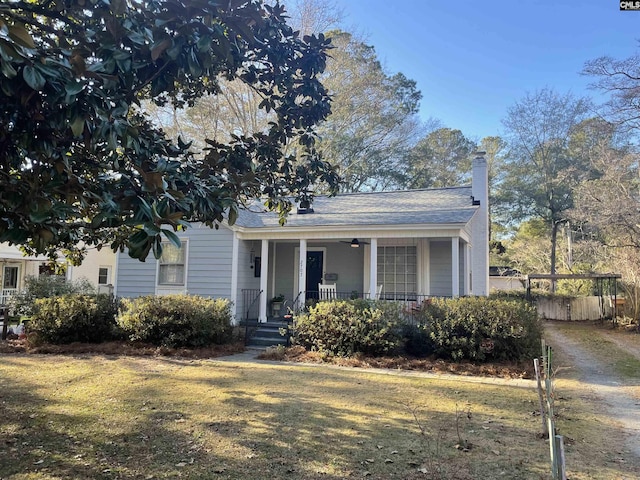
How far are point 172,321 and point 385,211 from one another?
6.61 metres

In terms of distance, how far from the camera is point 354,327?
8633 millimetres

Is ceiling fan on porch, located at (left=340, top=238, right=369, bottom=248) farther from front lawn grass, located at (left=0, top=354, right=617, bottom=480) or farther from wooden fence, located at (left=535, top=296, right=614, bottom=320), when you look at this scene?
wooden fence, located at (left=535, top=296, right=614, bottom=320)

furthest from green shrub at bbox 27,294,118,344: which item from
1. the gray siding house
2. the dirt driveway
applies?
the dirt driveway

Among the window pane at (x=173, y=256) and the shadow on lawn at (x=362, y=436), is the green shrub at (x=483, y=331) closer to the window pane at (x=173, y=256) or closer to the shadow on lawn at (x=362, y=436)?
the shadow on lawn at (x=362, y=436)

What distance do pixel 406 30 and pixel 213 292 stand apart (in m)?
11.1

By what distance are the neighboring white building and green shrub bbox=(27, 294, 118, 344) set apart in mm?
9695

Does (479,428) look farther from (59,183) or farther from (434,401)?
(59,183)

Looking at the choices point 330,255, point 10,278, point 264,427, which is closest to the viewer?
point 264,427

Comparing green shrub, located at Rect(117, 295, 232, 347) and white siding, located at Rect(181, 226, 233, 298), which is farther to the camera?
white siding, located at Rect(181, 226, 233, 298)

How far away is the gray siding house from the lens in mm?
10984

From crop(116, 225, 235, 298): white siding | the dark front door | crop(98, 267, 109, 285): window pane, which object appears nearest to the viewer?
crop(116, 225, 235, 298): white siding

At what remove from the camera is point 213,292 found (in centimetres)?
1166

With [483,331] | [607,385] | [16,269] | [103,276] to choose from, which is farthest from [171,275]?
[16,269]

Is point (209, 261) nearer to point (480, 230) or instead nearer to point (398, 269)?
point (398, 269)
